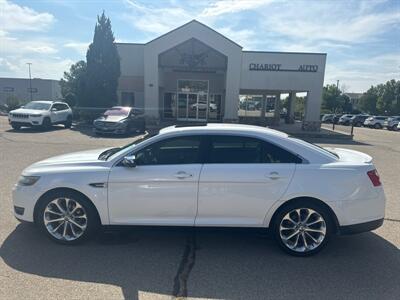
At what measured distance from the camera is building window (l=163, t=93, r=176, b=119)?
26.8 meters

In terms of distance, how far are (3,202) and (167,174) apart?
3.44 metres

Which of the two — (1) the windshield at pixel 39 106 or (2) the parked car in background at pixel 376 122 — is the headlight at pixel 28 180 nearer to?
(1) the windshield at pixel 39 106

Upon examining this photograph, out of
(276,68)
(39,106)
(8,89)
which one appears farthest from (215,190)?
(8,89)

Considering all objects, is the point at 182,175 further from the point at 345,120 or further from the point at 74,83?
the point at 345,120

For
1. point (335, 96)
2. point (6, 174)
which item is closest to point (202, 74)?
point (6, 174)

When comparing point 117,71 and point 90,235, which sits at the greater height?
point 117,71

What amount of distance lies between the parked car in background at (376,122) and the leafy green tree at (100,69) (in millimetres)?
32912

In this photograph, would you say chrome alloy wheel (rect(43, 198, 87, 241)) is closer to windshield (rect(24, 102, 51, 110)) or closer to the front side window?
the front side window

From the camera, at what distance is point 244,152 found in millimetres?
3893

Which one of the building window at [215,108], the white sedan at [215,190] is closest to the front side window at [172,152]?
the white sedan at [215,190]

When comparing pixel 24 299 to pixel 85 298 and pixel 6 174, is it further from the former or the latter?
pixel 6 174

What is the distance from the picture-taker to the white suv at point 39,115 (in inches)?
675

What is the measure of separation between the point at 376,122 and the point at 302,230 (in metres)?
41.7

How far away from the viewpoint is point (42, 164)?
4.18 m
